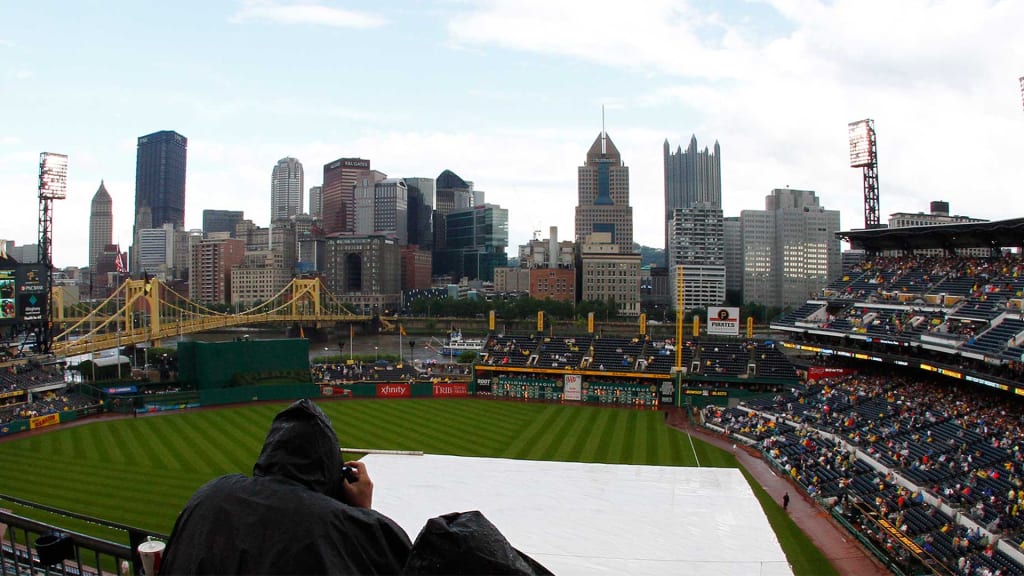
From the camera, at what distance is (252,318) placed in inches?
3597

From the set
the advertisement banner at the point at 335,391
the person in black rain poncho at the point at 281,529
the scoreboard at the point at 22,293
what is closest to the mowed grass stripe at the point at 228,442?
the advertisement banner at the point at 335,391

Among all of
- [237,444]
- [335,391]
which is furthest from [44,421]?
[335,391]

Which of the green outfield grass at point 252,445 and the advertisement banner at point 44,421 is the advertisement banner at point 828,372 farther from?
the advertisement banner at point 44,421

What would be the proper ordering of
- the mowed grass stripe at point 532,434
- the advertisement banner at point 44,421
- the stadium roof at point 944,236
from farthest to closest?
the advertisement banner at point 44,421 → the stadium roof at point 944,236 → the mowed grass stripe at point 532,434

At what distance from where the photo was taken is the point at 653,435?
35.1 metres

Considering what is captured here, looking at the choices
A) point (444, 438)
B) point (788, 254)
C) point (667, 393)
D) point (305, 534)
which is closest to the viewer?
point (305, 534)

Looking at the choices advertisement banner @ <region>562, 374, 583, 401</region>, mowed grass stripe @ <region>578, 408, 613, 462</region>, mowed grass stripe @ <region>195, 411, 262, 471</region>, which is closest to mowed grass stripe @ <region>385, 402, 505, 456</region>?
mowed grass stripe @ <region>578, 408, 613, 462</region>

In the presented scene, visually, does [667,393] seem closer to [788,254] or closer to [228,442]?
[228,442]

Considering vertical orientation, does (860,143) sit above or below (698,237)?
below

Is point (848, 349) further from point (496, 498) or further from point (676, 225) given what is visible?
point (676, 225)

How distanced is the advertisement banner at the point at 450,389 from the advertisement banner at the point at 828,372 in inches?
889

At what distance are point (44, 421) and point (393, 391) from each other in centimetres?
1999

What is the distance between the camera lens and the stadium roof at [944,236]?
117ft

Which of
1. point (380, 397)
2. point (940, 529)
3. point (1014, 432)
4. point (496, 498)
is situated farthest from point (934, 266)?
point (380, 397)
